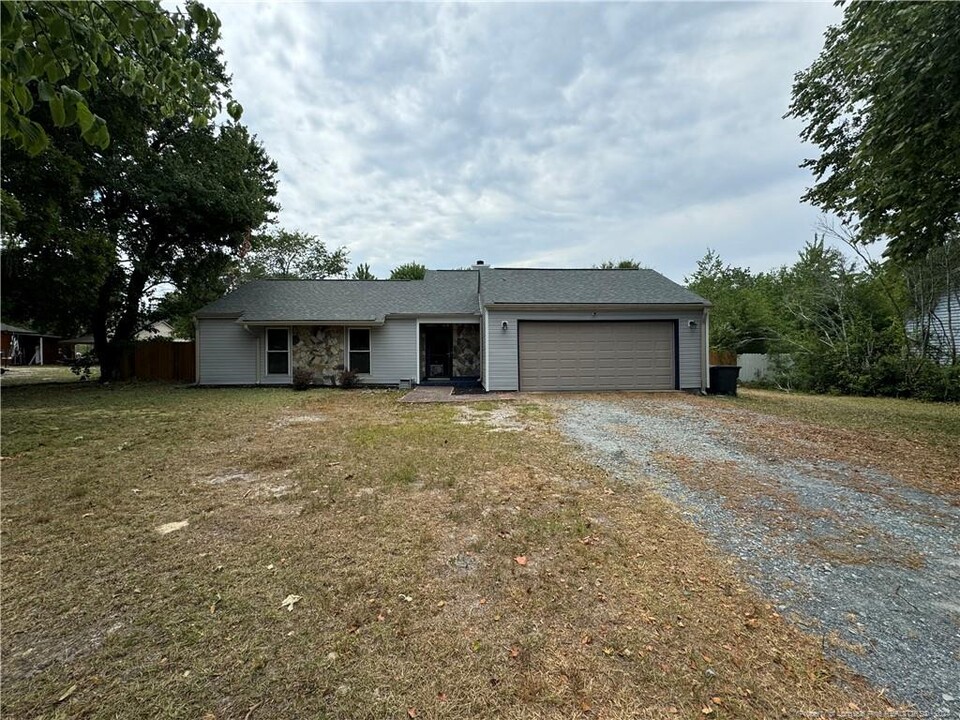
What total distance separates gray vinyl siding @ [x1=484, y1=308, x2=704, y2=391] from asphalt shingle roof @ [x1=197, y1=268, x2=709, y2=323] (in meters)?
0.37

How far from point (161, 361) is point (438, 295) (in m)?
10.7

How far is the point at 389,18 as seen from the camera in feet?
26.5

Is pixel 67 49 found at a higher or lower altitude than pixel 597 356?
higher

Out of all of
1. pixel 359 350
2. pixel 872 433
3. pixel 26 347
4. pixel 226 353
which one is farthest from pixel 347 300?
pixel 26 347

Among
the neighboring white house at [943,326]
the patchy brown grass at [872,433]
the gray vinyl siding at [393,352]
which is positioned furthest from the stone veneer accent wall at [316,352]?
the neighboring white house at [943,326]

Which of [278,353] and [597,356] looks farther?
[278,353]

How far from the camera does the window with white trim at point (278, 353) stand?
13.6 meters

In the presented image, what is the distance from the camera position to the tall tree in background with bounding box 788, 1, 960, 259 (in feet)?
16.8

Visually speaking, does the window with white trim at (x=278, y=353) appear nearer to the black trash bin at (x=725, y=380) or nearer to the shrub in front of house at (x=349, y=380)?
the shrub in front of house at (x=349, y=380)

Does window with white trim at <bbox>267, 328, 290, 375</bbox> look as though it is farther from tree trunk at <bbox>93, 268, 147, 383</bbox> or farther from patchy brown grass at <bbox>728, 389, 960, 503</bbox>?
patchy brown grass at <bbox>728, 389, 960, 503</bbox>

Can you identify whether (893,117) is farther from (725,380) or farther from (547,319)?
(547,319)

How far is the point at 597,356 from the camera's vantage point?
1165 cm

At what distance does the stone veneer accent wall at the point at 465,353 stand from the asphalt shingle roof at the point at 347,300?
1.28 m

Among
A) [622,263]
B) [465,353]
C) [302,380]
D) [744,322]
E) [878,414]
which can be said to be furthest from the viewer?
[622,263]
